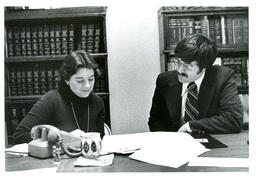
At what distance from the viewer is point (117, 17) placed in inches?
83.0

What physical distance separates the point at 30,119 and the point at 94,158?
1.71 ft

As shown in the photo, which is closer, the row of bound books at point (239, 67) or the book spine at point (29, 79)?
the row of bound books at point (239, 67)

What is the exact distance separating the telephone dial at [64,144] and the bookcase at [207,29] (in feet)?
2.99

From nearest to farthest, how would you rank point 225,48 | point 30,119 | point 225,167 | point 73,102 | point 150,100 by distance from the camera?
1. point 225,167
2. point 30,119
3. point 73,102
4. point 150,100
5. point 225,48

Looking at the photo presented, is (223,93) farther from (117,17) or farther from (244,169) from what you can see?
(117,17)

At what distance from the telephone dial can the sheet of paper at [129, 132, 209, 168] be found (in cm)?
16

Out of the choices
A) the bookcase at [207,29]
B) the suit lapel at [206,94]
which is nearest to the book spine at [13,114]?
the bookcase at [207,29]

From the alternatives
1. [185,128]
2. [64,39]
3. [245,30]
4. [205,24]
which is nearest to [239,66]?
[245,30]

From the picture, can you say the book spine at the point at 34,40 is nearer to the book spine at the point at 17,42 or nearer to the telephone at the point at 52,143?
the book spine at the point at 17,42

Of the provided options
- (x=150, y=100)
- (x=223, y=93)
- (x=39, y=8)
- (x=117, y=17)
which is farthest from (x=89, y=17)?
(x=223, y=93)

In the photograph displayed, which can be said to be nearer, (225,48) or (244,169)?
(244,169)

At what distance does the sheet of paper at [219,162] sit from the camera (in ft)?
3.66

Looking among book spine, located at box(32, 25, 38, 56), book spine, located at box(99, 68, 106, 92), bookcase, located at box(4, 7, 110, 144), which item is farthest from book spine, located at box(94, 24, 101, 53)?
book spine, located at box(32, 25, 38, 56)
